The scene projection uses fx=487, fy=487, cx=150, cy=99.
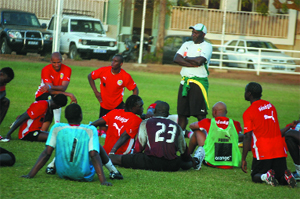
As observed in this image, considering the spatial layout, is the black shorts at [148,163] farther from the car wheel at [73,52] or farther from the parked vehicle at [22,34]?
the car wheel at [73,52]

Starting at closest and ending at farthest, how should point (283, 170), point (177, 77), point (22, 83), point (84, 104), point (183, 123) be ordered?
point (283, 170) < point (183, 123) < point (84, 104) < point (22, 83) < point (177, 77)

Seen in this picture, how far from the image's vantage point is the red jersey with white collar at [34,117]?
7.84 metres

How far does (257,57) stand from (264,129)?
19908mm

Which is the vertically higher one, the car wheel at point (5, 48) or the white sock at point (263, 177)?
the car wheel at point (5, 48)

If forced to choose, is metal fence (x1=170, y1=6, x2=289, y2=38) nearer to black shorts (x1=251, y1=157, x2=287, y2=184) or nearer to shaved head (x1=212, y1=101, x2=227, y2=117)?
shaved head (x1=212, y1=101, x2=227, y2=117)

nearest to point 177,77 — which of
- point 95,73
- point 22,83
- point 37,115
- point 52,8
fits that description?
point 52,8

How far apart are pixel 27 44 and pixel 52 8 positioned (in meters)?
2.24

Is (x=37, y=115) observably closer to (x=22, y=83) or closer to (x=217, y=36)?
(x=22, y=83)

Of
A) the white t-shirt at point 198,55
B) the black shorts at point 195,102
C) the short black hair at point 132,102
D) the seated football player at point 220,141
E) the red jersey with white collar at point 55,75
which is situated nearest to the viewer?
the short black hair at point 132,102

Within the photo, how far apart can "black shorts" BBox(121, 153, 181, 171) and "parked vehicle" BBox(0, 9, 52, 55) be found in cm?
1466

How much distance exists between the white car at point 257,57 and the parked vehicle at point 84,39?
6.27m

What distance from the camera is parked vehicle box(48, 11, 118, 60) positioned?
75.3 ft

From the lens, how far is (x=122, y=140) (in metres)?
6.67

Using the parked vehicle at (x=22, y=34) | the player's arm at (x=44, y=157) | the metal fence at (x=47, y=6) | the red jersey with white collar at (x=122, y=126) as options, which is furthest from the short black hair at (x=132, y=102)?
the parked vehicle at (x=22, y=34)
